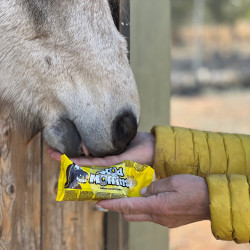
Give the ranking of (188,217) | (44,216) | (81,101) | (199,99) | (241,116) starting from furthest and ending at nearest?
(199,99), (241,116), (44,216), (81,101), (188,217)

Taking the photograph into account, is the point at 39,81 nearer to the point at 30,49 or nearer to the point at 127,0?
the point at 30,49

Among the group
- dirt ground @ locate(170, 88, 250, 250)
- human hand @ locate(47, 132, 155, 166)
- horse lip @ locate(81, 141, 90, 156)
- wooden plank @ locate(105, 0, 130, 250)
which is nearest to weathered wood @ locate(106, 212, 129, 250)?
wooden plank @ locate(105, 0, 130, 250)

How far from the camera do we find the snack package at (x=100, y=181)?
1587 millimetres

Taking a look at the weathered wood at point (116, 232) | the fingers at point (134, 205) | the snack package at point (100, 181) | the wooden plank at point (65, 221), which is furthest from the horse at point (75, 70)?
the weathered wood at point (116, 232)

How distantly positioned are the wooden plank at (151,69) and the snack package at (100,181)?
2.75ft

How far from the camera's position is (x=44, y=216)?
2377mm

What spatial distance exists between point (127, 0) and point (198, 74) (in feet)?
37.0

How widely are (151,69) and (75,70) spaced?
2.96 ft

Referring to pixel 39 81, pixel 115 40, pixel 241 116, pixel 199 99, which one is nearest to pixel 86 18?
pixel 115 40

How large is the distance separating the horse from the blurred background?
3019 millimetres

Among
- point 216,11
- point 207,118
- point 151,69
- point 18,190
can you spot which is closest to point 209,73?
point 207,118

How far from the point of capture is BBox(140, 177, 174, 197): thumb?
1616mm

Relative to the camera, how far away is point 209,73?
1345cm

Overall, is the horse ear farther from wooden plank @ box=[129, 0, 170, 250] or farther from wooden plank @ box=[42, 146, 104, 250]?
wooden plank @ box=[129, 0, 170, 250]
